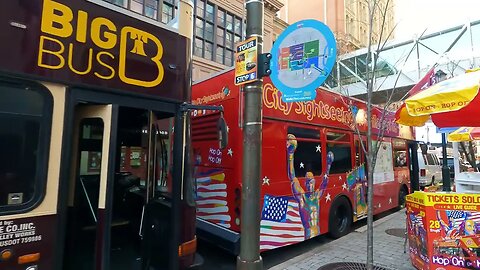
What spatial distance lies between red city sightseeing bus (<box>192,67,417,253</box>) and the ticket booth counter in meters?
1.44

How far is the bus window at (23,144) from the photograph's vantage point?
228cm

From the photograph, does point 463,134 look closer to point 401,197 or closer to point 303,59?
point 401,197

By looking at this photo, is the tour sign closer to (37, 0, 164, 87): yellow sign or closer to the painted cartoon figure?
(37, 0, 164, 87): yellow sign

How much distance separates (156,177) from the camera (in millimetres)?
3648

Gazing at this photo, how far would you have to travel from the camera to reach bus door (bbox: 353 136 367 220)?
7289 millimetres

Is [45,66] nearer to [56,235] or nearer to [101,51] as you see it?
[101,51]

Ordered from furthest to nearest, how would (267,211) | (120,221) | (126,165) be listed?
1. (267,211)
2. (126,165)
3. (120,221)

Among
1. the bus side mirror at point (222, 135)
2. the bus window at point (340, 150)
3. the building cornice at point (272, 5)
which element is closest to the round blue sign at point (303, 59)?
the bus side mirror at point (222, 135)

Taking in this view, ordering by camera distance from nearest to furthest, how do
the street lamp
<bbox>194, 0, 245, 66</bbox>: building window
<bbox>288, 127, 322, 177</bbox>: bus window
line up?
<bbox>288, 127, 322, 177</bbox>: bus window → the street lamp → <bbox>194, 0, 245, 66</bbox>: building window

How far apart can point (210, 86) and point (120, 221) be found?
113 inches

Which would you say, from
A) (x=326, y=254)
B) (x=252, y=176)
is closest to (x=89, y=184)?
(x=252, y=176)

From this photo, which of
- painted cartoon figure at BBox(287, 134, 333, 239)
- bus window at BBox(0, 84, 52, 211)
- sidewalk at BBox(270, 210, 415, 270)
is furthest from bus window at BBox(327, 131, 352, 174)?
bus window at BBox(0, 84, 52, 211)

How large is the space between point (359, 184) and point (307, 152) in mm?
2398

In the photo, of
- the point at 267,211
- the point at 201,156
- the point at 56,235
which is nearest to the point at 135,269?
the point at 56,235
